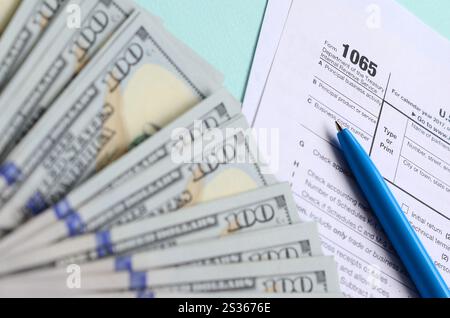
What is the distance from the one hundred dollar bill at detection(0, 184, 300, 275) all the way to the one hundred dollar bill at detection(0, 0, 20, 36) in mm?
169

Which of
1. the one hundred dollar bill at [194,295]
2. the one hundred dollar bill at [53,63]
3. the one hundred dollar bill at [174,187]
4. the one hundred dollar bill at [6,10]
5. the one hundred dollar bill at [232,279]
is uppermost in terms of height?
the one hundred dollar bill at [6,10]

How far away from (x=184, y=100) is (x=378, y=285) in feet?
0.79

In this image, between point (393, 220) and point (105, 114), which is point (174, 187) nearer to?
point (105, 114)

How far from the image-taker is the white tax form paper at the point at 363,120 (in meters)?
0.53

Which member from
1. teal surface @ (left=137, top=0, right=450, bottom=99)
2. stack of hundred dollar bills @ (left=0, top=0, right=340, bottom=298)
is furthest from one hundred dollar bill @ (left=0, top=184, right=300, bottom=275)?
teal surface @ (left=137, top=0, right=450, bottom=99)

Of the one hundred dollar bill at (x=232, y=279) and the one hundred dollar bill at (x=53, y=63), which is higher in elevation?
the one hundred dollar bill at (x=53, y=63)

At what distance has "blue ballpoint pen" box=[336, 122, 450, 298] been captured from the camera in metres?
0.53

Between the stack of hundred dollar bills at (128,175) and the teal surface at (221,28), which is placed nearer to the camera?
the stack of hundred dollar bills at (128,175)

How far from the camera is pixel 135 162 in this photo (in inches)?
17.8

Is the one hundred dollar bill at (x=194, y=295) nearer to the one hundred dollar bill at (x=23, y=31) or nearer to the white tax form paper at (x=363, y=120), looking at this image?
the white tax form paper at (x=363, y=120)

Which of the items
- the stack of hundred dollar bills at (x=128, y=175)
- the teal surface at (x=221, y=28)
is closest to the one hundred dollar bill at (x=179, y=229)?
the stack of hundred dollar bills at (x=128, y=175)

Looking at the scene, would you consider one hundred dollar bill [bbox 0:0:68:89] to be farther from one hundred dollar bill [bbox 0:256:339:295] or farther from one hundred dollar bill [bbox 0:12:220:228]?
one hundred dollar bill [bbox 0:256:339:295]

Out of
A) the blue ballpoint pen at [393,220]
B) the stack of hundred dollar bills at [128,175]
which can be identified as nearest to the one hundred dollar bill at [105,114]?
the stack of hundred dollar bills at [128,175]

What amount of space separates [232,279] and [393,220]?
0.57 ft
